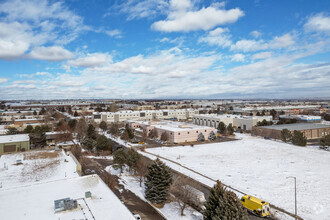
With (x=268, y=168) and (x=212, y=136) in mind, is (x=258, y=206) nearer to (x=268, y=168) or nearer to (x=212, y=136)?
(x=268, y=168)

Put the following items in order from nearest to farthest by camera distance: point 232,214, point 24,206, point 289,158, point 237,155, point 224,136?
point 232,214 → point 24,206 → point 289,158 → point 237,155 → point 224,136

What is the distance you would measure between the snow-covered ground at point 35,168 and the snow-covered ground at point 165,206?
510 cm

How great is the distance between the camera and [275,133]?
4256 cm

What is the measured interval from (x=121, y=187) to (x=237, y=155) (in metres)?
18.3

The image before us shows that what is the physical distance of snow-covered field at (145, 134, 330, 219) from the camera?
16578 millimetres

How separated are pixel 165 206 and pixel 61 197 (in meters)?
7.43

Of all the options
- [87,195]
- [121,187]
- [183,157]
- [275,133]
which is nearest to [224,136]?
[275,133]

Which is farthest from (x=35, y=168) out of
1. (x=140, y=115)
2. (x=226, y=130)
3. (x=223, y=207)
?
(x=140, y=115)

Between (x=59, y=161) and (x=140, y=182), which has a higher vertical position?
(x=59, y=161)

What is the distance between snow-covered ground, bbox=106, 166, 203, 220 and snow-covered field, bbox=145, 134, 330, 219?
529 cm

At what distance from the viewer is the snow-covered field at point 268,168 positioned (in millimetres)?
16578

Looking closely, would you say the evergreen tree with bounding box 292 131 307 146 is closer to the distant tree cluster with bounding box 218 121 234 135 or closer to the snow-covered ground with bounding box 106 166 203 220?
the distant tree cluster with bounding box 218 121 234 135

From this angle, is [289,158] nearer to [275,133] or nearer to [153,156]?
[275,133]

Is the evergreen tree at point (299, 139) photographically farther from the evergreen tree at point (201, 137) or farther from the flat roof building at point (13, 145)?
the flat roof building at point (13, 145)
